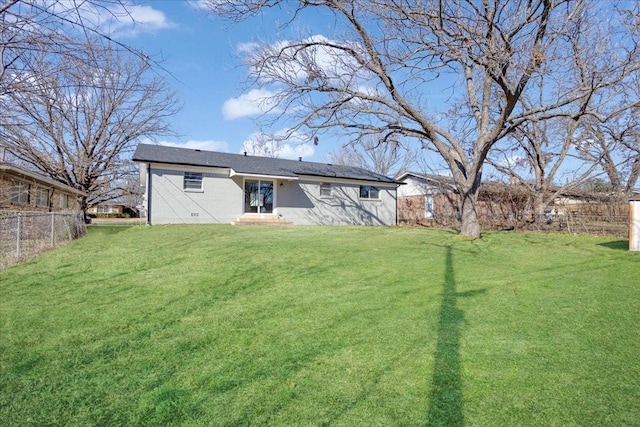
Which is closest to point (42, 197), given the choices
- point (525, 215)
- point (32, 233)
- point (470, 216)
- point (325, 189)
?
point (32, 233)

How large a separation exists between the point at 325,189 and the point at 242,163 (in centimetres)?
462

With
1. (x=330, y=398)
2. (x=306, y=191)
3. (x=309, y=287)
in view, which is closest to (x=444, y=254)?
(x=309, y=287)

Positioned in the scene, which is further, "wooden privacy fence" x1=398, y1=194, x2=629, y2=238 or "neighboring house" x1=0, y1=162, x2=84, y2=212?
"wooden privacy fence" x1=398, y1=194, x2=629, y2=238

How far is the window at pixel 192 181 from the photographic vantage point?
15.8 meters

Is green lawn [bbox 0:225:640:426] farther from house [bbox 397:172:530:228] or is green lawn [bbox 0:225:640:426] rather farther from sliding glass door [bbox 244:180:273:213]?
sliding glass door [bbox 244:180:273:213]

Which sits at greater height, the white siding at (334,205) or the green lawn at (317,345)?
the white siding at (334,205)

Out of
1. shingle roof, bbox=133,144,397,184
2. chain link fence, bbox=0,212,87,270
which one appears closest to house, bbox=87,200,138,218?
shingle roof, bbox=133,144,397,184

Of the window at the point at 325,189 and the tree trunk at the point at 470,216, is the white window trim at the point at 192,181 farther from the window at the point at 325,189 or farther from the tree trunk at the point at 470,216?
the tree trunk at the point at 470,216

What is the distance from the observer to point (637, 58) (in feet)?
27.7

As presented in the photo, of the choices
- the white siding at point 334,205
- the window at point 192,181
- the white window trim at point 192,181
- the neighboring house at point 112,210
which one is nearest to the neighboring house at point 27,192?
the white window trim at point 192,181

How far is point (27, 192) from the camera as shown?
47.9ft

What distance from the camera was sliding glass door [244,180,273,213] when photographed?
17312mm

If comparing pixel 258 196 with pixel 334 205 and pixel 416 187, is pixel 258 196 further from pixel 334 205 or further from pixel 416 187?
pixel 416 187

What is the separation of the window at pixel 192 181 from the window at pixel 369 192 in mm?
9035
